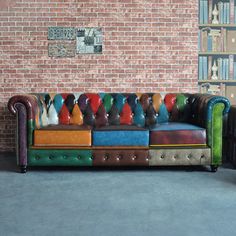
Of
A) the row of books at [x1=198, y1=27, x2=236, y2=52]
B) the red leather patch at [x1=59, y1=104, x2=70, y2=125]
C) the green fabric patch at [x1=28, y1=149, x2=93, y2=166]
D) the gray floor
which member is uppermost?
the row of books at [x1=198, y1=27, x2=236, y2=52]

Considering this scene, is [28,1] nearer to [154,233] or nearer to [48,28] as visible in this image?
[48,28]

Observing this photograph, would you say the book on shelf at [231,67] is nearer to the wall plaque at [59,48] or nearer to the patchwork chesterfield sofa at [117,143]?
the patchwork chesterfield sofa at [117,143]

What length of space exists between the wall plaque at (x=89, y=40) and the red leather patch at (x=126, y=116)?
3.25 ft

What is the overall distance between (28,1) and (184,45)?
2.08 metres

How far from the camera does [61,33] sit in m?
5.28

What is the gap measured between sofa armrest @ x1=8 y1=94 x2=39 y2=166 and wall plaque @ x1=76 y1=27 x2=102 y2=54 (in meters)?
1.41

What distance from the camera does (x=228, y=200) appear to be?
3098 millimetres

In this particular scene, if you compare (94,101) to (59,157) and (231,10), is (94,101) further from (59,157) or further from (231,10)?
(231,10)

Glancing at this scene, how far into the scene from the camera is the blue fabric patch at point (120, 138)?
13.6 feet

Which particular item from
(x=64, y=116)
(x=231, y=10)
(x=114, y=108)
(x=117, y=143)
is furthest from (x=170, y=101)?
(x=231, y=10)

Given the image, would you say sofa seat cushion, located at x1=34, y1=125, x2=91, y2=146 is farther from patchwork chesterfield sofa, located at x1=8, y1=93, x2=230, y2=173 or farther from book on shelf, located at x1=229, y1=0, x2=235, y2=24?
book on shelf, located at x1=229, y1=0, x2=235, y2=24

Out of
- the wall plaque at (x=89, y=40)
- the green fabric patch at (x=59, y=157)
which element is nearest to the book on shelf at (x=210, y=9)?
the wall plaque at (x=89, y=40)

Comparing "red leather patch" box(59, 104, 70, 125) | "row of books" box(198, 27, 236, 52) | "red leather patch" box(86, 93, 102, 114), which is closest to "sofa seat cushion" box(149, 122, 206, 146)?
"red leather patch" box(86, 93, 102, 114)

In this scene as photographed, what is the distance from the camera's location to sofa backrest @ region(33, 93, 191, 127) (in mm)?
4711
